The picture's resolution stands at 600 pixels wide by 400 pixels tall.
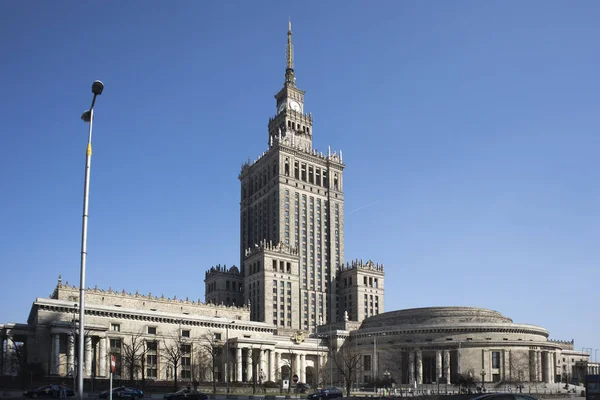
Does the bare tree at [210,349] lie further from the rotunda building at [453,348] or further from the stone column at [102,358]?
the rotunda building at [453,348]

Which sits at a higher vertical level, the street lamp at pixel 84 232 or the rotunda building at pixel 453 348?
the street lamp at pixel 84 232

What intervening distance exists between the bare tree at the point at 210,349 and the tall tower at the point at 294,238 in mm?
29520

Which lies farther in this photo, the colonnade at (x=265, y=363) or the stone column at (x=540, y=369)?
the stone column at (x=540, y=369)

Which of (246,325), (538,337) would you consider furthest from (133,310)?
(538,337)

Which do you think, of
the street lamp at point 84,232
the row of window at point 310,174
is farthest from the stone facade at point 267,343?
the street lamp at point 84,232

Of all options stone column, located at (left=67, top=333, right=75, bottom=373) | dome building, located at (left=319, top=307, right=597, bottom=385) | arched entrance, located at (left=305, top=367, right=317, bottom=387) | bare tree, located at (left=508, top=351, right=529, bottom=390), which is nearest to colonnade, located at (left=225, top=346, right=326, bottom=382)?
arched entrance, located at (left=305, top=367, right=317, bottom=387)

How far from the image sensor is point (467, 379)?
126312mm

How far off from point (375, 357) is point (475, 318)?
26.4 metres

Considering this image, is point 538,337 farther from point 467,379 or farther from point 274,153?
point 274,153

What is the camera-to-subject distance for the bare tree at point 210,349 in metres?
129

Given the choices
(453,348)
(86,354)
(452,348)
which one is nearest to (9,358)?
(86,354)

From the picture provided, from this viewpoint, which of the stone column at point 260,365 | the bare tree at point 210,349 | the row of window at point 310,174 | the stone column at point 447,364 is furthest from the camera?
the row of window at point 310,174

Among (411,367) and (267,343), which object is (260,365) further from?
(411,367)

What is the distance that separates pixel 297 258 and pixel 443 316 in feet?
146
